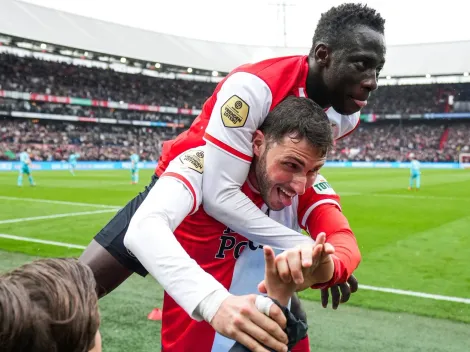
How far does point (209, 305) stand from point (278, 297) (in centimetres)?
26

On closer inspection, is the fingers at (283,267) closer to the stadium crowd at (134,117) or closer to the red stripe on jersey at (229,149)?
the red stripe on jersey at (229,149)

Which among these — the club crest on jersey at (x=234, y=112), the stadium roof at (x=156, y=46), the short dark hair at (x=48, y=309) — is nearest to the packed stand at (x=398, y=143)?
the stadium roof at (x=156, y=46)

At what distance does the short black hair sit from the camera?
2891 millimetres

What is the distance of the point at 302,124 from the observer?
2332 millimetres

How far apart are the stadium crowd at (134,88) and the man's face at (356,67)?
49.4 m

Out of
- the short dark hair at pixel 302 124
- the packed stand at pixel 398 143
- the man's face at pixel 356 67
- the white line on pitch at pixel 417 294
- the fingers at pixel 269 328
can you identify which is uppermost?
the man's face at pixel 356 67

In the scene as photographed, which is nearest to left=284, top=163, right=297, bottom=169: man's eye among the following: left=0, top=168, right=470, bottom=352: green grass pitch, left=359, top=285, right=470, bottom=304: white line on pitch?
left=0, top=168, right=470, bottom=352: green grass pitch

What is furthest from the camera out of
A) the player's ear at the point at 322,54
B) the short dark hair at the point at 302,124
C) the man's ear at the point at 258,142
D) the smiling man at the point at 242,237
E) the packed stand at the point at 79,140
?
Answer: the packed stand at the point at 79,140

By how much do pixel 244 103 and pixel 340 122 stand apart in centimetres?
102

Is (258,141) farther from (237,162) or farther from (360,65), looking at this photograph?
(360,65)

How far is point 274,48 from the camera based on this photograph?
A: 6944cm

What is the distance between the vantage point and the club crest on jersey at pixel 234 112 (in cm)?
260

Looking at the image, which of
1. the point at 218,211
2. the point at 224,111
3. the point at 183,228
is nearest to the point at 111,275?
the point at 183,228

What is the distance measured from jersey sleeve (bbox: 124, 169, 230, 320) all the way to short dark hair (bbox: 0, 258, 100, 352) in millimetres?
393
